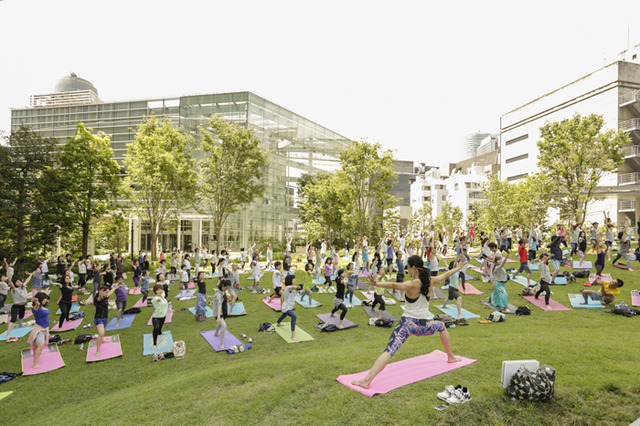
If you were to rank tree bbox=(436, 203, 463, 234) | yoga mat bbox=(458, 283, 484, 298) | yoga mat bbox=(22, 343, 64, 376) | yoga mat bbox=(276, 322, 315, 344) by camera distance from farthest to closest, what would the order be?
tree bbox=(436, 203, 463, 234) → yoga mat bbox=(458, 283, 484, 298) → yoga mat bbox=(276, 322, 315, 344) → yoga mat bbox=(22, 343, 64, 376)

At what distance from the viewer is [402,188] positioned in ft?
306

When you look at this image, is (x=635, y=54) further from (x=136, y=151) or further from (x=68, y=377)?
(x=68, y=377)

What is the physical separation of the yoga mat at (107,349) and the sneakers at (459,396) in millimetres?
8704

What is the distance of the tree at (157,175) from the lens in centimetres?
2511

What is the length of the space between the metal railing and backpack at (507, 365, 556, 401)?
41.3 meters

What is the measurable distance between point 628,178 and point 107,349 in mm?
47067

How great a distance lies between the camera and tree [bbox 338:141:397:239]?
28109 mm

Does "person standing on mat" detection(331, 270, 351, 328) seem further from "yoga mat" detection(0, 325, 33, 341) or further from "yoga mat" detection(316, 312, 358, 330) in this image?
"yoga mat" detection(0, 325, 33, 341)

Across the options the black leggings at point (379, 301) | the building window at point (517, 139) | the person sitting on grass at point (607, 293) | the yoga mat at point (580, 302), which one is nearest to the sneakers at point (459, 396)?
the black leggings at point (379, 301)

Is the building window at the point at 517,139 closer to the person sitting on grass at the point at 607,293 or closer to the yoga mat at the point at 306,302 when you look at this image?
the person sitting on grass at the point at 607,293

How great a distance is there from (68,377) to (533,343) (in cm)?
1085

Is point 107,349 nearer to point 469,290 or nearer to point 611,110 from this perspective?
point 469,290

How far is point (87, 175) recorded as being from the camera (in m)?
23.2

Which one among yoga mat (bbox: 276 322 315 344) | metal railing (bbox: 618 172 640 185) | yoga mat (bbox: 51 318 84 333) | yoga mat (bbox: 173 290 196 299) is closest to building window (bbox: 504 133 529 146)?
metal railing (bbox: 618 172 640 185)
